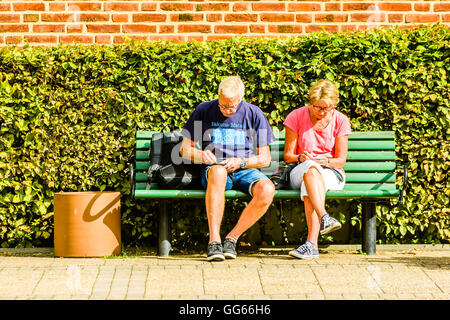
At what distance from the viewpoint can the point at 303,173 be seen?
614 centimetres

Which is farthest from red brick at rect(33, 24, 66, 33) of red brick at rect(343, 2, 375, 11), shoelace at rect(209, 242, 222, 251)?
shoelace at rect(209, 242, 222, 251)

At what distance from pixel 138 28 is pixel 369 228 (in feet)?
10.0

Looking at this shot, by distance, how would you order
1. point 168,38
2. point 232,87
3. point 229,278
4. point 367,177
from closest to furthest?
point 229,278, point 232,87, point 367,177, point 168,38

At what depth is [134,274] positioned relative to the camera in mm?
5324

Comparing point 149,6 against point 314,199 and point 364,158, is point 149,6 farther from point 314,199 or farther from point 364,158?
point 314,199

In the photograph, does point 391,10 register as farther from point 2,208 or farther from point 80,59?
point 2,208

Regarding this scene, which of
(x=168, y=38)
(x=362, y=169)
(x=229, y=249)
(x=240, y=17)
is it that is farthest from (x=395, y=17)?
(x=229, y=249)

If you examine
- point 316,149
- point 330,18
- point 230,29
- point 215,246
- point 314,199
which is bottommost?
point 215,246

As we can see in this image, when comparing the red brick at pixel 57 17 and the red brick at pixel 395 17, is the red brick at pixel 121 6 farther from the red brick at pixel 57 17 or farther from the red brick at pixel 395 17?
the red brick at pixel 395 17

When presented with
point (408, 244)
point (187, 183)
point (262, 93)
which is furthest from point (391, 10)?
point (187, 183)

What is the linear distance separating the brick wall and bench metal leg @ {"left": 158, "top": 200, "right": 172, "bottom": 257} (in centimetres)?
200

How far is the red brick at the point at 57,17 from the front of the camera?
24.8 ft

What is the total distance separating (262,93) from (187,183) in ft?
3.73

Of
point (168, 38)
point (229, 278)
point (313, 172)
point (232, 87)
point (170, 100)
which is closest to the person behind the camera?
point (229, 278)
